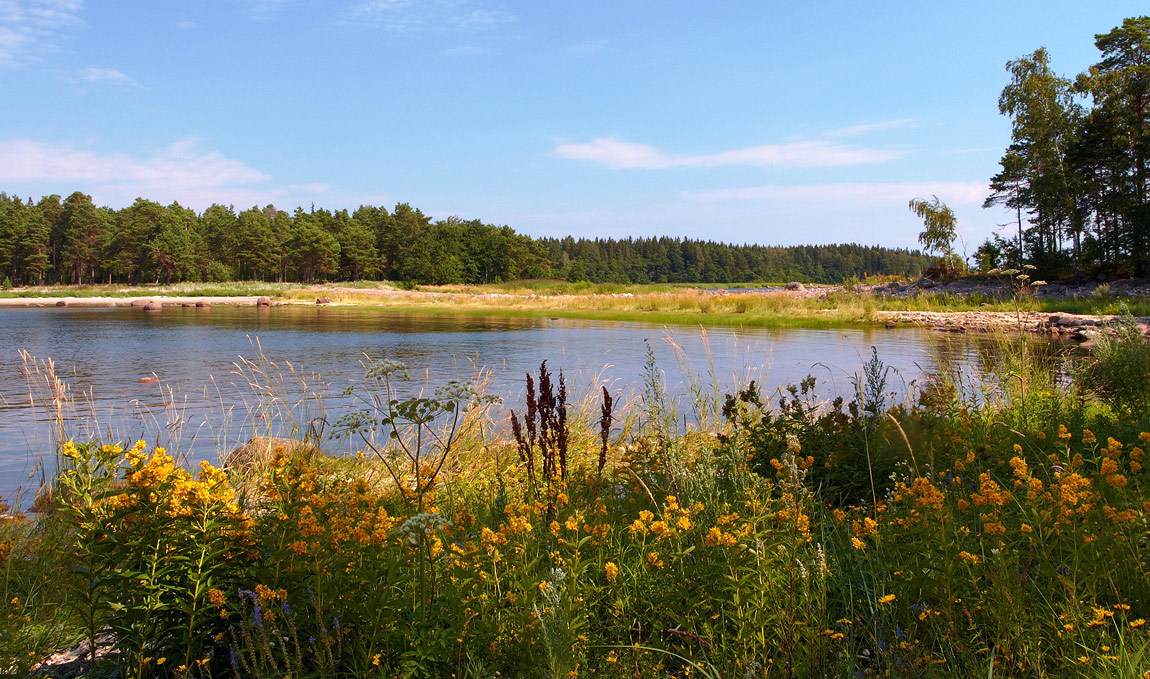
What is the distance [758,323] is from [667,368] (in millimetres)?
11408

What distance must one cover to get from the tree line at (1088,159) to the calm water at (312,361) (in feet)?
50.1

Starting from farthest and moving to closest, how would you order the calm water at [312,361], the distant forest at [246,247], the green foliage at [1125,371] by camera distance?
the distant forest at [246,247] < the calm water at [312,361] < the green foliage at [1125,371]

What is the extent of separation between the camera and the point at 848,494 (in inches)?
139

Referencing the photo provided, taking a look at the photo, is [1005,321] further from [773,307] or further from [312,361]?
[312,361]

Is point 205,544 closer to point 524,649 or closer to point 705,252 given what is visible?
point 524,649

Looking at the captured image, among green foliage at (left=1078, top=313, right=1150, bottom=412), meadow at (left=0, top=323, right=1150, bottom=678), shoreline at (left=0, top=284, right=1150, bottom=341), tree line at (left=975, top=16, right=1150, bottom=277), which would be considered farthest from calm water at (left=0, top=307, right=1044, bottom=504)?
tree line at (left=975, top=16, right=1150, bottom=277)

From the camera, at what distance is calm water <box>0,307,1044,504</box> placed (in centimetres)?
673

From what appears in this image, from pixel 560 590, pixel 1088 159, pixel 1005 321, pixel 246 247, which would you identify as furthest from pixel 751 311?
pixel 246 247

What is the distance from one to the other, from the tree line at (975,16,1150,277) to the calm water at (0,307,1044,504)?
1528cm

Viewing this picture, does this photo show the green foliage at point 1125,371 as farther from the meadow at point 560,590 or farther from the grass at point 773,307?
the grass at point 773,307

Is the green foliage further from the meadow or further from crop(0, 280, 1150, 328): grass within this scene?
crop(0, 280, 1150, 328): grass

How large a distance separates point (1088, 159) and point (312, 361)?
31226mm

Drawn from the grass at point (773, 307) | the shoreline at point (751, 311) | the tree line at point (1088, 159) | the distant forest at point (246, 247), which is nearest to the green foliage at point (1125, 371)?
the shoreline at point (751, 311)

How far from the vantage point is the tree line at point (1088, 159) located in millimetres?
26828
